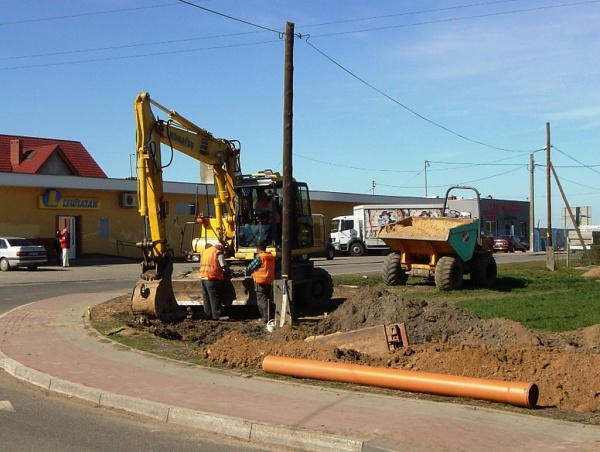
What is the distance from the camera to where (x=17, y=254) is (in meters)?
33.8

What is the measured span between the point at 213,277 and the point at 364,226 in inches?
1481

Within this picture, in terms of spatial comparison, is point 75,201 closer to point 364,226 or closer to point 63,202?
point 63,202

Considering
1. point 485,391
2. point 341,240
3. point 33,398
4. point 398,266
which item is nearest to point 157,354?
point 33,398

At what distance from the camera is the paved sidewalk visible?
669cm

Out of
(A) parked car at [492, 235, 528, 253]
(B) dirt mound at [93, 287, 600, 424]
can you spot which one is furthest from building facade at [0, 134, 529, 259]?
(B) dirt mound at [93, 287, 600, 424]

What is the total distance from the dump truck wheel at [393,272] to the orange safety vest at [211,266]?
8.77 m

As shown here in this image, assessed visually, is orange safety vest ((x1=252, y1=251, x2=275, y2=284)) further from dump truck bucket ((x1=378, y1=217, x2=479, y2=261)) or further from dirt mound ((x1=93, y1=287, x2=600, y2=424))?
dump truck bucket ((x1=378, y1=217, x2=479, y2=261))

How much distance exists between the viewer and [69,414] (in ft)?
26.7

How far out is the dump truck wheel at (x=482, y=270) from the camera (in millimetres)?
22688

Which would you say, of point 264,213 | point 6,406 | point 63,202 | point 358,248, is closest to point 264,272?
point 264,213

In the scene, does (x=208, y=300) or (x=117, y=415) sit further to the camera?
(x=208, y=300)

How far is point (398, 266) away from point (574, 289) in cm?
499

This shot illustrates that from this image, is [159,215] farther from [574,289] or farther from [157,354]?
[574,289]

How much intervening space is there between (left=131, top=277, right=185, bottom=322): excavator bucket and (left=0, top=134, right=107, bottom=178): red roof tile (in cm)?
3653
